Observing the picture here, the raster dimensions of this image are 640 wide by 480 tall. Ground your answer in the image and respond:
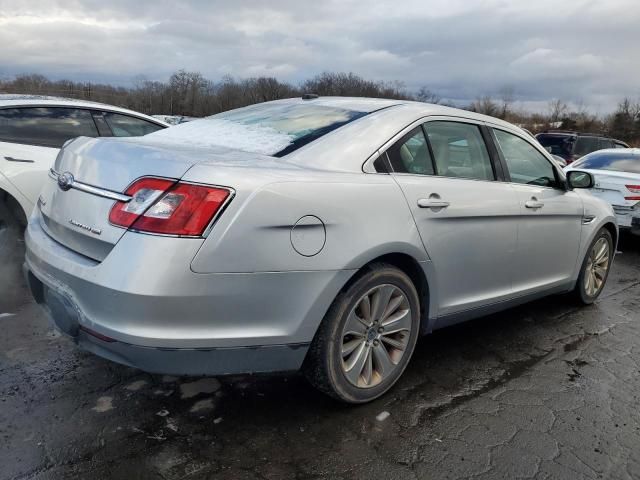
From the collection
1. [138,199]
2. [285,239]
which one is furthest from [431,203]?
[138,199]

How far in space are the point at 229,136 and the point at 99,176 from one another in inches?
32.6

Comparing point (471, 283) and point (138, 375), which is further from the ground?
point (471, 283)

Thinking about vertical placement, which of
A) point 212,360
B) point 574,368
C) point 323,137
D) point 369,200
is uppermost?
point 323,137

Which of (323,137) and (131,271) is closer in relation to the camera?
(131,271)

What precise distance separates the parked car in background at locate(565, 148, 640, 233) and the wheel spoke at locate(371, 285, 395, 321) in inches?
215

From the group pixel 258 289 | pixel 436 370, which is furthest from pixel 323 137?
pixel 436 370

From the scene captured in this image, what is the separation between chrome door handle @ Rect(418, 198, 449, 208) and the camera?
113 inches

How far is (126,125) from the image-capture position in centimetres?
573

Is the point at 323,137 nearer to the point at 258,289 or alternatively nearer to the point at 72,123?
the point at 258,289

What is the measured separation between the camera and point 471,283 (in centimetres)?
327

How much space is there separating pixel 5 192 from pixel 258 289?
3448 millimetres

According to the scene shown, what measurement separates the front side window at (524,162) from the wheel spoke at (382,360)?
1651 millimetres

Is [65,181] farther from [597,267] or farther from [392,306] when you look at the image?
[597,267]

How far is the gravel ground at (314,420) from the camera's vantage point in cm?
232
